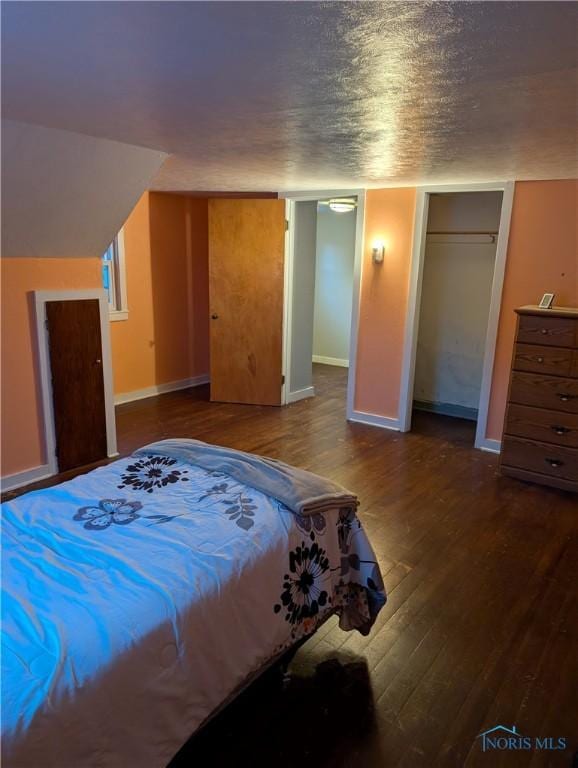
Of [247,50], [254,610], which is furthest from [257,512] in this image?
[247,50]

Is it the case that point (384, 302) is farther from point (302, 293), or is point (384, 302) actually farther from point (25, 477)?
point (25, 477)

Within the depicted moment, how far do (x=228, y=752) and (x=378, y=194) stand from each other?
418cm

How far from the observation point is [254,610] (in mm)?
1608

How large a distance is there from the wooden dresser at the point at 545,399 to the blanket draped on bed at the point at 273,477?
2.10 meters

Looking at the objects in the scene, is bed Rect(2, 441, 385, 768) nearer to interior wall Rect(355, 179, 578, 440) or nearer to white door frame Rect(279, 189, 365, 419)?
interior wall Rect(355, 179, 578, 440)

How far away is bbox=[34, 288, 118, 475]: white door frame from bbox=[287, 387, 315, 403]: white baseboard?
218cm

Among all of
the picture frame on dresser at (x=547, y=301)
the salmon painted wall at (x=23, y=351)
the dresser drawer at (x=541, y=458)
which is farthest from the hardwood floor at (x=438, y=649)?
the salmon painted wall at (x=23, y=351)

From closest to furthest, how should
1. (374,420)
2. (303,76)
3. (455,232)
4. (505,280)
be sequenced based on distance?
1. (303,76)
2. (505,280)
3. (374,420)
4. (455,232)

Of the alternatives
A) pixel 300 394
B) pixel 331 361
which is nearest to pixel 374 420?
pixel 300 394

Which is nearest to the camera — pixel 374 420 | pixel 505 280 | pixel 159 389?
pixel 505 280

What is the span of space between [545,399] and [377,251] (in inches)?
76.2

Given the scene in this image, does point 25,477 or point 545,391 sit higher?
point 545,391

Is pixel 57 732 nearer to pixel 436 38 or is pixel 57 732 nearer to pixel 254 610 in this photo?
pixel 254 610

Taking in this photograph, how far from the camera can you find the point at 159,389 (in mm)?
5926
